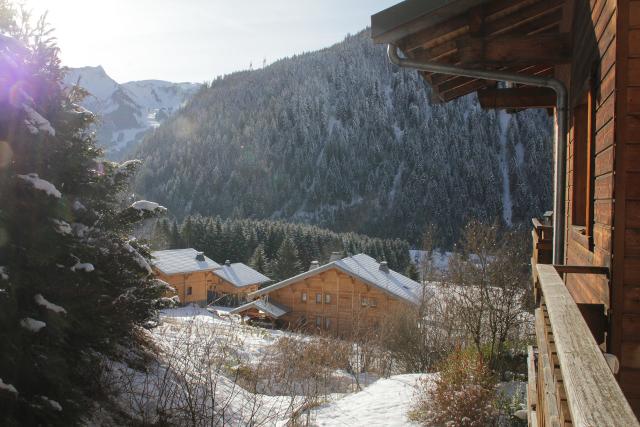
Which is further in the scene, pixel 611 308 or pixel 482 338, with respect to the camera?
pixel 482 338

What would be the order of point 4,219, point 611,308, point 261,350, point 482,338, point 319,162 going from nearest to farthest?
1. point 611,308
2. point 4,219
3. point 261,350
4. point 482,338
5. point 319,162

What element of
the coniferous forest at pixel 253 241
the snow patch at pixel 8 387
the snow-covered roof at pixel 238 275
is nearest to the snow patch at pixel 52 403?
the snow patch at pixel 8 387

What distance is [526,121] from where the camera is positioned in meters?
124

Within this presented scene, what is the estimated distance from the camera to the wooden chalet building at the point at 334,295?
28.8 metres

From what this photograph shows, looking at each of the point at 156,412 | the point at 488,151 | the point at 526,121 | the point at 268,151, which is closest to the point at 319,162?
the point at 268,151

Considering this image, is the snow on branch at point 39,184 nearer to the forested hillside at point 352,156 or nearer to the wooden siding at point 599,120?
the wooden siding at point 599,120

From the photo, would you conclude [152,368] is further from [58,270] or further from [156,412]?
[58,270]

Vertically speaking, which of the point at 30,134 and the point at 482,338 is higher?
the point at 30,134

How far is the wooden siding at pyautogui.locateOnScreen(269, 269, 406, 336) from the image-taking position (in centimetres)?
2906

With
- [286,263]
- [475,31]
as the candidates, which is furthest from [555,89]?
[286,263]

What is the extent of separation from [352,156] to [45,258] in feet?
402

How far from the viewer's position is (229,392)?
26.7ft

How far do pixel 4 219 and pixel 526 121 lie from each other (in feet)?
434

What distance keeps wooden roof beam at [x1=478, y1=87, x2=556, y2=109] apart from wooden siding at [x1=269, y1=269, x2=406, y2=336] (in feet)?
74.5
